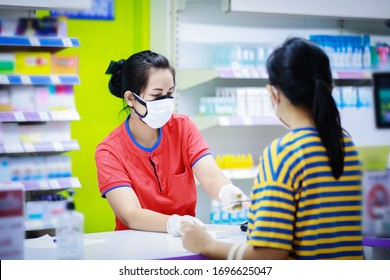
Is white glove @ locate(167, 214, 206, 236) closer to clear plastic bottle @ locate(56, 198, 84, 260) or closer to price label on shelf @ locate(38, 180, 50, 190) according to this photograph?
clear plastic bottle @ locate(56, 198, 84, 260)

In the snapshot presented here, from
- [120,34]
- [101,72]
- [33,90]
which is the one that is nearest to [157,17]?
[120,34]

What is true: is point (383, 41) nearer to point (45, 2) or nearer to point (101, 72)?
point (101, 72)

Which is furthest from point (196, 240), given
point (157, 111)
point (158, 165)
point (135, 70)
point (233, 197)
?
point (135, 70)

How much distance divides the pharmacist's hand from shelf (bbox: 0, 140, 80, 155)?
8.65ft

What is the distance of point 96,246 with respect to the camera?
221 cm

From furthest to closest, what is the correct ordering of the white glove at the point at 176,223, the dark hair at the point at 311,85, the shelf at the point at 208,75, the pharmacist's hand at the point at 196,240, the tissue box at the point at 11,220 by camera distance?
the shelf at the point at 208,75, the white glove at the point at 176,223, the pharmacist's hand at the point at 196,240, the dark hair at the point at 311,85, the tissue box at the point at 11,220

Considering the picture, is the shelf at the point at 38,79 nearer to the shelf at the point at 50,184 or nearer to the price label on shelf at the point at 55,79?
the price label on shelf at the point at 55,79

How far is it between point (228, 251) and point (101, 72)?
3176 mm

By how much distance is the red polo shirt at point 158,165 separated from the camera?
2717 millimetres

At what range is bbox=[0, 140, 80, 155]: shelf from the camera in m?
4.34

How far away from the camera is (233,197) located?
268 centimetres

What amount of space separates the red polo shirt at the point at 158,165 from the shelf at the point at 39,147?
1.72 m

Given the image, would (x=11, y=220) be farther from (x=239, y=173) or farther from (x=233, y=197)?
(x=239, y=173)

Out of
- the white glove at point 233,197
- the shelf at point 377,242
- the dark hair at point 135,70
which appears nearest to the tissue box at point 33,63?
the dark hair at point 135,70
